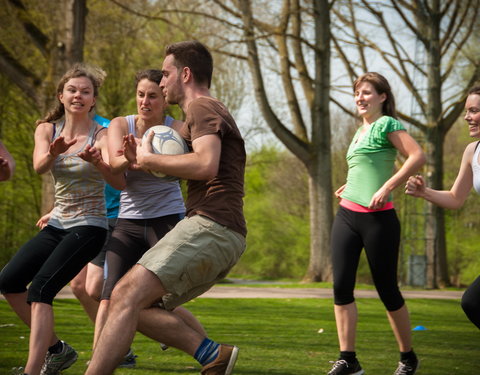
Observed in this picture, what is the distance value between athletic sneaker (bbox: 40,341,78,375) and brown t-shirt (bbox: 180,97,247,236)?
1.82m

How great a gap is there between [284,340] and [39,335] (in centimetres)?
350

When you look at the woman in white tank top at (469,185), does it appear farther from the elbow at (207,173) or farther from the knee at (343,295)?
the elbow at (207,173)

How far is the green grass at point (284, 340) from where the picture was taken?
19.0ft

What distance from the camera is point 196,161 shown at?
3.65 meters

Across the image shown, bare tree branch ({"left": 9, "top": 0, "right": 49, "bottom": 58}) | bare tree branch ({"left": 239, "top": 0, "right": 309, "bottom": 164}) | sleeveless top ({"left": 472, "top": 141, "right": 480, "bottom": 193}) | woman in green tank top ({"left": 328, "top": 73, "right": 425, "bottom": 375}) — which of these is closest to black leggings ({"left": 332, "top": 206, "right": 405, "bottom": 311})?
woman in green tank top ({"left": 328, "top": 73, "right": 425, "bottom": 375})

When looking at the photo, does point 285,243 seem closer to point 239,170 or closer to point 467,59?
point 467,59

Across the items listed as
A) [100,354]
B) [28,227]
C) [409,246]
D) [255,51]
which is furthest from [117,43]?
[100,354]

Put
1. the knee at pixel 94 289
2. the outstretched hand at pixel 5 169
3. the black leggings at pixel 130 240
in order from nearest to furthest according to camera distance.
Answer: the outstretched hand at pixel 5 169
the black leggings at pixel 130 240
the knee at pixel 94 289

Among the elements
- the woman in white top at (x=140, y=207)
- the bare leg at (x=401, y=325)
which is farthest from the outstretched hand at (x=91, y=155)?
the bare leg at (x=401, y=325)

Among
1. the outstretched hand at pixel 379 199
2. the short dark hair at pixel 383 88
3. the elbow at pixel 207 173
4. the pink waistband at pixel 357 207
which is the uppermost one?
the short dark hair at pixel 383 88

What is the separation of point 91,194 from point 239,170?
1.47 m

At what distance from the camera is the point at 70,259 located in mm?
4719

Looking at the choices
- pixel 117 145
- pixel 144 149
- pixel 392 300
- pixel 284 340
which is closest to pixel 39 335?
pixel 117 145

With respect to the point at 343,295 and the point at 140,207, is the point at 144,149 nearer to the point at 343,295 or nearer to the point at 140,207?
the point at 140,207
